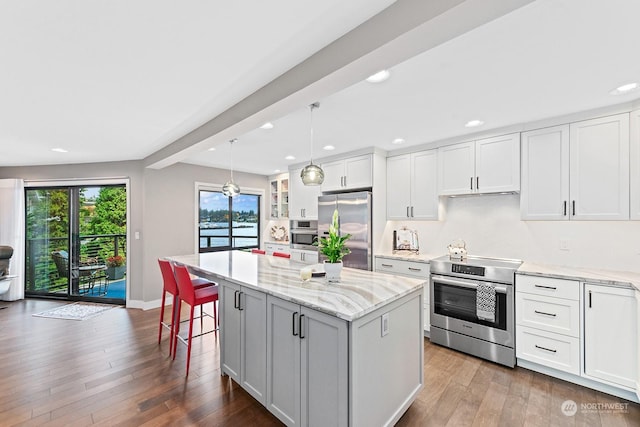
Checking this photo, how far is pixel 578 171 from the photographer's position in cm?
273

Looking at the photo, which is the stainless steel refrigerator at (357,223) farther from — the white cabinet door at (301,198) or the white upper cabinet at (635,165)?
the white upper cabinet at (635,165)

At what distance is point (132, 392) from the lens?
238 cm

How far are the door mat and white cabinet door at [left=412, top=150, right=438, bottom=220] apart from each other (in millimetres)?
5016

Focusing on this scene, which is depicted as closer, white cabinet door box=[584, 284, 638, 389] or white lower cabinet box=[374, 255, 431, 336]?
white cabinet door box=[584, 284, 638, 389]

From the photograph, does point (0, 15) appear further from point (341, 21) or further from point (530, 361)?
point (530, 361)

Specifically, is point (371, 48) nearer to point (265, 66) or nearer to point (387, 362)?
point (265, 66)

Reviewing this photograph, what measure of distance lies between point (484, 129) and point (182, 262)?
381cm

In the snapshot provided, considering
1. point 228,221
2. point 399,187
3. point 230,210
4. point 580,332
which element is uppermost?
point 399,187

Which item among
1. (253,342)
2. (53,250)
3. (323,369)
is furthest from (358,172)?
(53,250)

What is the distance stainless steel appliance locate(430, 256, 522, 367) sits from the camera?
2799 mm

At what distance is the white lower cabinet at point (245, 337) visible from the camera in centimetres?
209

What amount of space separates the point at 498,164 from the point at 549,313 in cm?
161

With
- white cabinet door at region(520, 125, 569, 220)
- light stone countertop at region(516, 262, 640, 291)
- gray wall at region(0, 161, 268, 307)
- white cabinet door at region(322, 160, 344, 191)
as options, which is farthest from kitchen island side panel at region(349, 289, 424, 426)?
gray wall at region(0, 161, 268, 307)

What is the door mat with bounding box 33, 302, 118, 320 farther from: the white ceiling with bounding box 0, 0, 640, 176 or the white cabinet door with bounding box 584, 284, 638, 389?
the white cabinet door with bounding box 584, 284, 638, 389
